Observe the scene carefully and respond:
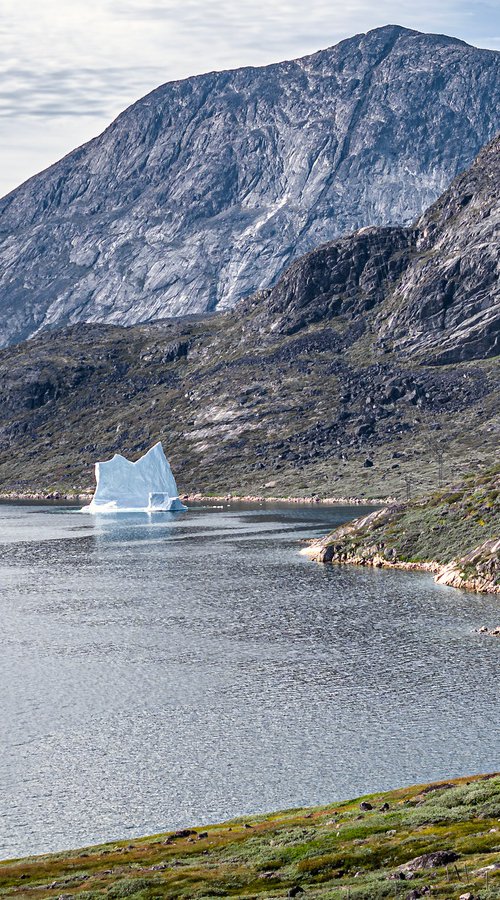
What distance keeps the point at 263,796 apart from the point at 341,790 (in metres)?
3.95

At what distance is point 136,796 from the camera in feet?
186

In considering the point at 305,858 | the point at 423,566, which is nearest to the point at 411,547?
the point at 423,566

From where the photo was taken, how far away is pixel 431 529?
450 ft

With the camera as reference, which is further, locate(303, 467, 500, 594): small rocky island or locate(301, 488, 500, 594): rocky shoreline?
locate(303, 467, 500, 594): small rocky island

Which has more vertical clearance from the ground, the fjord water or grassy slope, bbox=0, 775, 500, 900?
grassy slope, bbox=0, 775, 500, 900

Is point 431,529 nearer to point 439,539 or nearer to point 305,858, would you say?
point 439,539

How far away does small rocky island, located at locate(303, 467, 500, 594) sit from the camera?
11831 centimetres

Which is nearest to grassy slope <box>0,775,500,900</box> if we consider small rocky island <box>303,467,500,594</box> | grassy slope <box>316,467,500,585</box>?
small rocky island <box>303,467,500,594</box>

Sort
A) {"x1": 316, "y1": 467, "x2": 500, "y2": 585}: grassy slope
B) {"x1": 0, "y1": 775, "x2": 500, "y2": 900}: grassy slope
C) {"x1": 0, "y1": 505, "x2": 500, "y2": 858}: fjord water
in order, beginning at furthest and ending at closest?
{"x1": 316, "y1": 467, "x2": 500, "y2": 585}: grassy slope → {"x1": 0, "y1": 505, "x2": 500, "y2": 858}: fjord water → {"x1": 0, "y1": 775, "x2": 500, "y2": 900}: grassy slope

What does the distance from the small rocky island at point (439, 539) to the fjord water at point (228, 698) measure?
3875 millimetres

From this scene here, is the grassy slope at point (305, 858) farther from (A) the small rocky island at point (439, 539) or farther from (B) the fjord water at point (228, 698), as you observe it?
(A) the small rocky island at point (439, 539)

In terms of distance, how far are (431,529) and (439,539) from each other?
105 inches

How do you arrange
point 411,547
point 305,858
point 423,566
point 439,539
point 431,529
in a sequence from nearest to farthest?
point 305,858, point 423,566, point 439,539, point 411,547, point 431,529

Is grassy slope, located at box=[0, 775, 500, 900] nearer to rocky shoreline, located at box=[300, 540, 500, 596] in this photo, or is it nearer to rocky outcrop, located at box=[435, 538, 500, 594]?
rocky outcrop, located at box=[435, 538, 500, 594]
